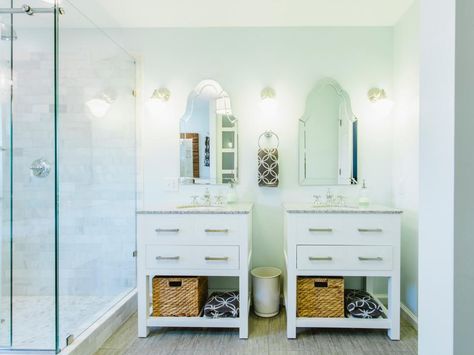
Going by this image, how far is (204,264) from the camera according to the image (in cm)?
207

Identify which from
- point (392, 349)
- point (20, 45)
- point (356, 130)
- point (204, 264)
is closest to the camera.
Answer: point (392, 349)

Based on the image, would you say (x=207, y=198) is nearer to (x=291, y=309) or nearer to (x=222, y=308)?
(x=222, y=308)

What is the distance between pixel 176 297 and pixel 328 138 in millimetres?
1797

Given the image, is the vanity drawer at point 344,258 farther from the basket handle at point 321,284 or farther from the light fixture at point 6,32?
the light fixture at point 6,32

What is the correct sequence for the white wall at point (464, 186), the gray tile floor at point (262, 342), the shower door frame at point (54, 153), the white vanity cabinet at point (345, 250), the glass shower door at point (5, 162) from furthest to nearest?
the glass shower door at point (5, 162)
the white vanity cabinet at point (345, 250)
the gray tile floor at point (262, 342)
the shower door frame at point (54, 153)
the white wall at point (464, 186)

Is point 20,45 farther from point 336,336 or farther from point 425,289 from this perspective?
point 336,336

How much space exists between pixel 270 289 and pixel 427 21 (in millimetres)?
1995

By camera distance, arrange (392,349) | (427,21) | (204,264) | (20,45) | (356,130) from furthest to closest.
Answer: (356,130)
(20,45)
(204,264)
(392,349)
(427,21)

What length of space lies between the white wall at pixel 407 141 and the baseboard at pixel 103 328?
223cm

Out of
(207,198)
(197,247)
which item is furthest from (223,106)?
(197,247)

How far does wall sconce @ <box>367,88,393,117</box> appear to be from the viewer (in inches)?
101

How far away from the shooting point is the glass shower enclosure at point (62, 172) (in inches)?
82.4

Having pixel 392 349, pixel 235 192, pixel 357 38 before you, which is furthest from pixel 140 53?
pixel 392 349

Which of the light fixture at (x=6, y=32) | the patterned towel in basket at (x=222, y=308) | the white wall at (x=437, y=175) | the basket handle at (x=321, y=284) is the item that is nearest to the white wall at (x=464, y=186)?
the white wall at (x=437, y=175)
